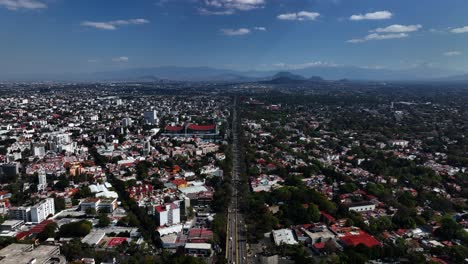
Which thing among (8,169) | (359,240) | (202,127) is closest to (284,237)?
(359,240)

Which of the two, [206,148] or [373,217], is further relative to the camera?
[206,148]

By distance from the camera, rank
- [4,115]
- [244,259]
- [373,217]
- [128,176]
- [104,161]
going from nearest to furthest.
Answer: [244,259]
[373,217]
[128,176]
[104,161]
[4,115]

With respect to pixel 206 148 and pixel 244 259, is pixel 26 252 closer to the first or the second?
pixel 244 259

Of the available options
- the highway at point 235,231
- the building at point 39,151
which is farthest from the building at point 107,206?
the building at point 39,151

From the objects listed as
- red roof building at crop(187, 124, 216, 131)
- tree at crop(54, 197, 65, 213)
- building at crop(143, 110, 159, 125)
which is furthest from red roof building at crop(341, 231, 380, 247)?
building at crop(143, 110, 159, 125)

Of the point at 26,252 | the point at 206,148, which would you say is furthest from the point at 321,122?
the point at 26,252

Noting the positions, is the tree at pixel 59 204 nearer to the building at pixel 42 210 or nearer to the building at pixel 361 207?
the building at pixel 42 210

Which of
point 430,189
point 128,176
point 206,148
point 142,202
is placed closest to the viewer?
point 142,202
